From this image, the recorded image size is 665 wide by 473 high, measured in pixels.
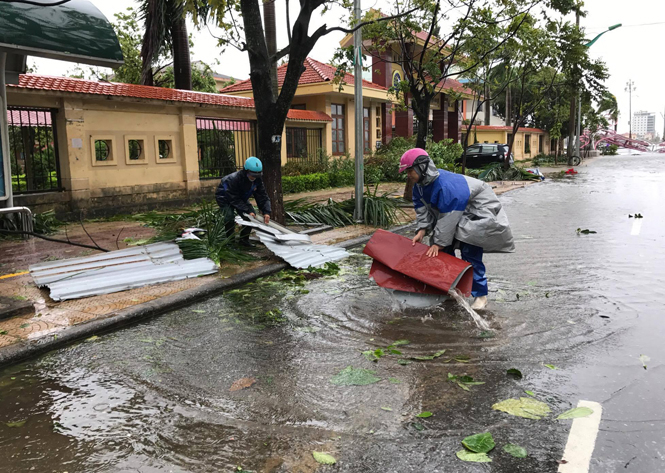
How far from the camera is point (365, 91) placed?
24375mm

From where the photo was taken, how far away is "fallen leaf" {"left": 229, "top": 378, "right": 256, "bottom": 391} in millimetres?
3740

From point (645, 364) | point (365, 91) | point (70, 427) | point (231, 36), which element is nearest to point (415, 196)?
point (645, 364)

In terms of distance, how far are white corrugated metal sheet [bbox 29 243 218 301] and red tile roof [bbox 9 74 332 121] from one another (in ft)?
19.6

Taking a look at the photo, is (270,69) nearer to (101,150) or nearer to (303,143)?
(101,150)

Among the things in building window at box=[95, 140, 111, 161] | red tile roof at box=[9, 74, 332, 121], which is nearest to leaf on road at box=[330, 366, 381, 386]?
red tile roof at box=[9, 74, 332, 121]

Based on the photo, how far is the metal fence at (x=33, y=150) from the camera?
11625 millimetres

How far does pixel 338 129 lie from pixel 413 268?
2082 centimetres

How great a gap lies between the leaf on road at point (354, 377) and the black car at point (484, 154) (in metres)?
27.2

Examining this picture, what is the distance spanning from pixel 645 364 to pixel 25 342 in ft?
16.0

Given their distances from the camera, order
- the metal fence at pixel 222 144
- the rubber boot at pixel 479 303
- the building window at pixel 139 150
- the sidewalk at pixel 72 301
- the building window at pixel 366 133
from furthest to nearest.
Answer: the building window at pixel 366 133 < the metal fence at pixel 222 144 < the building window at pixel 139 150 < the rubber boot at pixel 479 303 < the sidewalk at pixel 72 301

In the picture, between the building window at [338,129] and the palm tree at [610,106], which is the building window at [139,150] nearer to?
the building window at [338,129]

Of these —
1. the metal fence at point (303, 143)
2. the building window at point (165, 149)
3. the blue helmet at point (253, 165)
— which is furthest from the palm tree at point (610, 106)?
the blue helmet at point (253, 165)

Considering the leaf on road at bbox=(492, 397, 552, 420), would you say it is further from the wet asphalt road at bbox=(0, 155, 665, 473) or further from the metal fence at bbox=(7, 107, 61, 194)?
the metal fence at bbox=(7, 107, 61, 194)

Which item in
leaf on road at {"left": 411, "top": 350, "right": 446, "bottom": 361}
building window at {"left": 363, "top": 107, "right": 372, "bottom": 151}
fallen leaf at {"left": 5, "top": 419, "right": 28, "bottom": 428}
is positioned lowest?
fallen leaf at {"left": 5, "top": 419, "right": 28, "bottom": 428}
